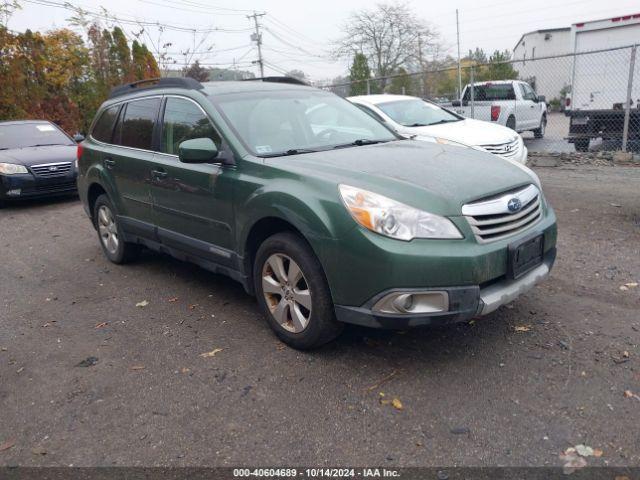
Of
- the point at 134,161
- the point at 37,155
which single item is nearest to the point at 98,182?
the point at 134,161

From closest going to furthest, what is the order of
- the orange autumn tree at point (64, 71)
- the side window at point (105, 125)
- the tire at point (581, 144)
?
the side window at point (105, 125) < the tire at point (581, 144) < the orange autumn tree at point (64, 71)

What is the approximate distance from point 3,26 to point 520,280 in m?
16.1

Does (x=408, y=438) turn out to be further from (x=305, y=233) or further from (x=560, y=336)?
(x=560, y=336)

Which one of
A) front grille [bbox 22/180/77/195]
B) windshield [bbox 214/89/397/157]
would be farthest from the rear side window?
windshield [bbox 214/89/397/157]

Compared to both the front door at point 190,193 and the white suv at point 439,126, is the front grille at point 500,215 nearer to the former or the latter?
the front door at point 190,193

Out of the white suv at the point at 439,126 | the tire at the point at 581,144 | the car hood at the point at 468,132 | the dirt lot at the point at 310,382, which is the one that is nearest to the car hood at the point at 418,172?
the dirt lot at the point at 310,382

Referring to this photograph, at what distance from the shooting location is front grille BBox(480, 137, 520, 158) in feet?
26.6

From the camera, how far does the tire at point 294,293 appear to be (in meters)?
3.32

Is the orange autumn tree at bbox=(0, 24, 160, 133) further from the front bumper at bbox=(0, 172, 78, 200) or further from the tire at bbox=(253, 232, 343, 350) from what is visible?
the tire at bbox=(253, 232, 343, 350)

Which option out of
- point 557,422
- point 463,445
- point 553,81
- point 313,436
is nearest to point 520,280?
point 557,422

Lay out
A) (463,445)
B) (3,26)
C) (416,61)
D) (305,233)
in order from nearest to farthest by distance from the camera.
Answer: (463,445) → (305,233) → (3,26) → (416,61)

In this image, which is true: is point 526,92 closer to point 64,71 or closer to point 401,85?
point 64,71

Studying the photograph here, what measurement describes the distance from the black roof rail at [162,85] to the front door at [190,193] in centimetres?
14

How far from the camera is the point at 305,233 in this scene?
3285 millimetres
